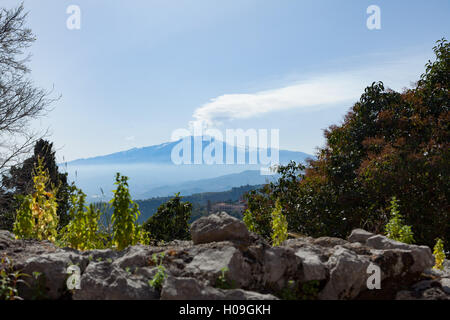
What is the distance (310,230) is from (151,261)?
240 inches

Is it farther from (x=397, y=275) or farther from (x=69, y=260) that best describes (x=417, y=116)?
(x=69, y=260)

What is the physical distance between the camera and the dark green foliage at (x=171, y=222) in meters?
9.14

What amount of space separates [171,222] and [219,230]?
17.1 feet

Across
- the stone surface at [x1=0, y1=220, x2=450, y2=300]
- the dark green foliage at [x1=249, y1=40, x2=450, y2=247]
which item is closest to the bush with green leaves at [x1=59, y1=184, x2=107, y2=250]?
the stone surface at [x1=0, y1=220, x2=450, y2=300]

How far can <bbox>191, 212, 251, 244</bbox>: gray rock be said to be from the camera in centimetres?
426

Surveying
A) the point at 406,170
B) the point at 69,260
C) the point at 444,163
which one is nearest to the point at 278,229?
the point at 69,260

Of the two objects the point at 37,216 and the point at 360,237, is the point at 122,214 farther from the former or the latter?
the point at 360,237

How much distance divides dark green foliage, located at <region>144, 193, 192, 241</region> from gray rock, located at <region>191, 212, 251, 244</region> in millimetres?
4714

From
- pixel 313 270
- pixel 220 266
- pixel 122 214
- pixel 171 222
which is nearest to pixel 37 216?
pixel 122 214

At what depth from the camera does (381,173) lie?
8359 millimetres

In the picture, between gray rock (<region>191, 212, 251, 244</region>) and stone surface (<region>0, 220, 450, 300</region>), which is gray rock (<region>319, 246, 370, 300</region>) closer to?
stone surface (<region>0, 220, 450, 300</region>)

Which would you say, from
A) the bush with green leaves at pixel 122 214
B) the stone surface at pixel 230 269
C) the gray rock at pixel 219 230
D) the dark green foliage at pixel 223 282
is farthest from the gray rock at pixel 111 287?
the bush with green leaves at pixel 122 214

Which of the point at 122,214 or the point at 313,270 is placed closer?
the point at 313,270

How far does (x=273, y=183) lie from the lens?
34.3 feet
